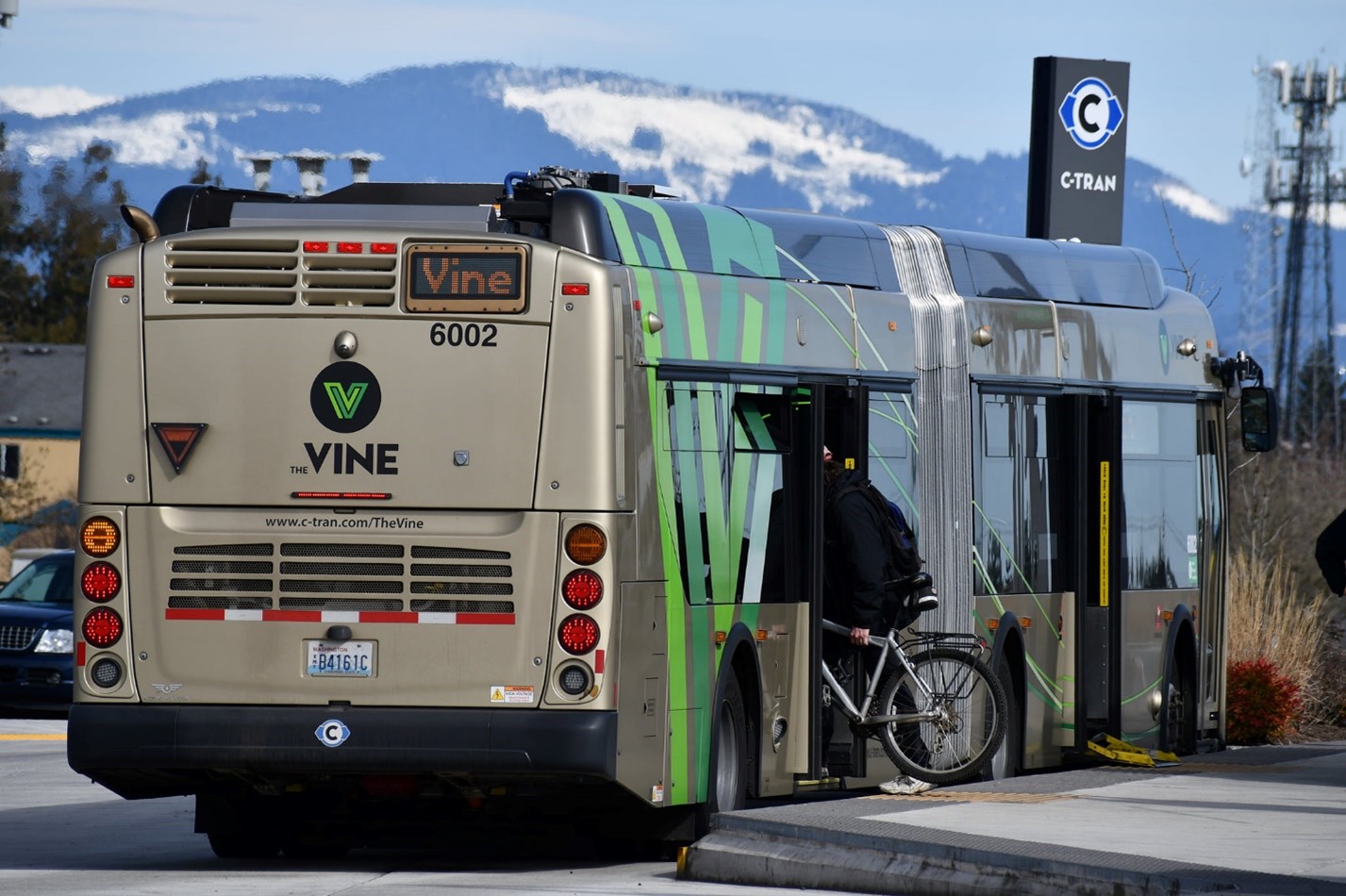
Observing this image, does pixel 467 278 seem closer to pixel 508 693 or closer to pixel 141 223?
pixel 141 223

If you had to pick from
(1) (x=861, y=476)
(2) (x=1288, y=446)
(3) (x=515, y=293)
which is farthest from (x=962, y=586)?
(2) (x=1288, y=446)

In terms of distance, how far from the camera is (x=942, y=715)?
14031mm

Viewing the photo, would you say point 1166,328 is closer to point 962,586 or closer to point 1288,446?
point 962,586

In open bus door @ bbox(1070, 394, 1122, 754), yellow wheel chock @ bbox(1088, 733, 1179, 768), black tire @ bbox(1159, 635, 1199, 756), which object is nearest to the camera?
yellow wheel chock @ bbox(1088, 733, 1179, 768)

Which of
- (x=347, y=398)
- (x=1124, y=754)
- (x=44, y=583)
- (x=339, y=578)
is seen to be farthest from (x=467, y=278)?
(x=44, y=583)

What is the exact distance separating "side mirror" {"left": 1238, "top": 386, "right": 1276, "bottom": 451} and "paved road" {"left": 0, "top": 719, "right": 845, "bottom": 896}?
740 centimetres

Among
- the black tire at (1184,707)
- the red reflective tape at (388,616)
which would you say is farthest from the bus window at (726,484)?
the black tire at (1184,707)

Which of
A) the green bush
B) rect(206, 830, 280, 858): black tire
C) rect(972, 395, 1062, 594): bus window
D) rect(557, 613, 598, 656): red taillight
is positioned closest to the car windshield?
the green bush

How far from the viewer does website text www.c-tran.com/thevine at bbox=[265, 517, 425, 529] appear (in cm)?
1134

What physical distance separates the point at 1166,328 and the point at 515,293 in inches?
301

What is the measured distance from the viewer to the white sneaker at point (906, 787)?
1367 centimetres

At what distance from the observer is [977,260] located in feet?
51.3

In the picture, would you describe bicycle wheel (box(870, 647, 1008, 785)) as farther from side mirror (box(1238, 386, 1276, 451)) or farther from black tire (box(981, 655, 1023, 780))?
side mirror (box(1238, 386, 1276, 451))

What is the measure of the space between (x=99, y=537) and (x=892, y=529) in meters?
4.30
